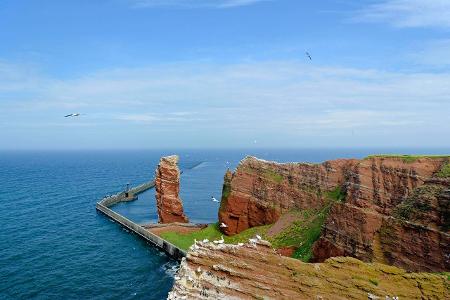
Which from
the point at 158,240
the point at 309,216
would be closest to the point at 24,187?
the point at 158,240

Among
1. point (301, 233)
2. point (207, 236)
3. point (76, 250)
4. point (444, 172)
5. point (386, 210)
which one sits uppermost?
point (444, 172)

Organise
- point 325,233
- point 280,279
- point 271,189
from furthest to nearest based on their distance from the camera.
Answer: point 271,189
point 325,233
point 280,279

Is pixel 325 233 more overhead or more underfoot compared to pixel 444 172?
more underfoot

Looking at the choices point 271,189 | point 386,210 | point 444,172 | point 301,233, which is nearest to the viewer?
point 444,172

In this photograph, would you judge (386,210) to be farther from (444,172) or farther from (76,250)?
(76,250)

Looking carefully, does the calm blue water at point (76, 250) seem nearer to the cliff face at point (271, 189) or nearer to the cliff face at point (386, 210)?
the cliff face at point (271, 189)

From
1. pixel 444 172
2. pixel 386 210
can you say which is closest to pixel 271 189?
pixel 386 210

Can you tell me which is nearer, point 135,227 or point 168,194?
point 168,194
